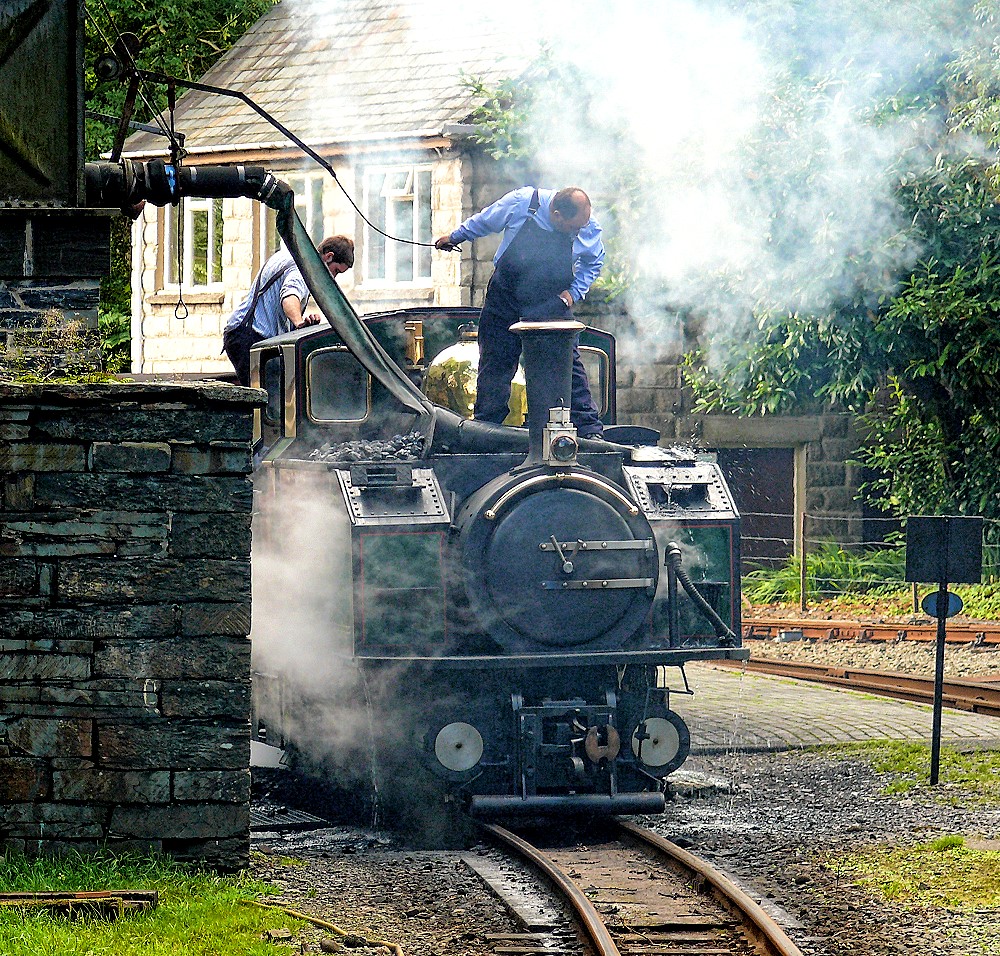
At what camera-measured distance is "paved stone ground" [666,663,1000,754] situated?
11.4 meters

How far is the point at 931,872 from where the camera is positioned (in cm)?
805

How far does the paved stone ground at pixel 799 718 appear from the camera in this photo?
11445mm

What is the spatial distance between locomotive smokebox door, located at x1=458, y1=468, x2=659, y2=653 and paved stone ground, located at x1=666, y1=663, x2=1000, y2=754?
8.59 ft

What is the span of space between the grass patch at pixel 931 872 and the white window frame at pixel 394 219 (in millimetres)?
14646

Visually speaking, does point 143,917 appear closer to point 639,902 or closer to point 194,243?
point 639,902

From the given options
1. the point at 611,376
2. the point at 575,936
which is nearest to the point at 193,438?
the point at 575,936

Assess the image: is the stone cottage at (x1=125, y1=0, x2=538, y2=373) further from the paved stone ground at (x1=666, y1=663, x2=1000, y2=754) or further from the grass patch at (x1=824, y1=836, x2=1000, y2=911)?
the grass patch at (x1=824, y1=836, x2=1000, y2=911)

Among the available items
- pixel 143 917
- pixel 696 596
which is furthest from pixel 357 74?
pixel 143 917

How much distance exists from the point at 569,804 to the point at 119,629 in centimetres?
238

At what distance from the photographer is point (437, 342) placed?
1037 cm

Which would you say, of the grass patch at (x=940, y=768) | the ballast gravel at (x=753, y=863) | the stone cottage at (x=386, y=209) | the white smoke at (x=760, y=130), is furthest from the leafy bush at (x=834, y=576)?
the ballast gravel at (x=753, y=863)

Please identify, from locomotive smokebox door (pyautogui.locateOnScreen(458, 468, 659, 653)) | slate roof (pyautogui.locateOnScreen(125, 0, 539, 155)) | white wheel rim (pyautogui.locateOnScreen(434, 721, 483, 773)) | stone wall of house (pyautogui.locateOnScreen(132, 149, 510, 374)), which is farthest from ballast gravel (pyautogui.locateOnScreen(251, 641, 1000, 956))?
slate roof (pyautogui.locateOnScreen(125, 0, 539, 155))

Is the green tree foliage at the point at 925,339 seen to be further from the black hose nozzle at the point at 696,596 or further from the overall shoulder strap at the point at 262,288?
the black hose nozzle at the point at 696,596

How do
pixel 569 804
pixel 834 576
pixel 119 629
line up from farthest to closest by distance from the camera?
pixel 834 576 < pixel 569 804 < pixel 119 629
